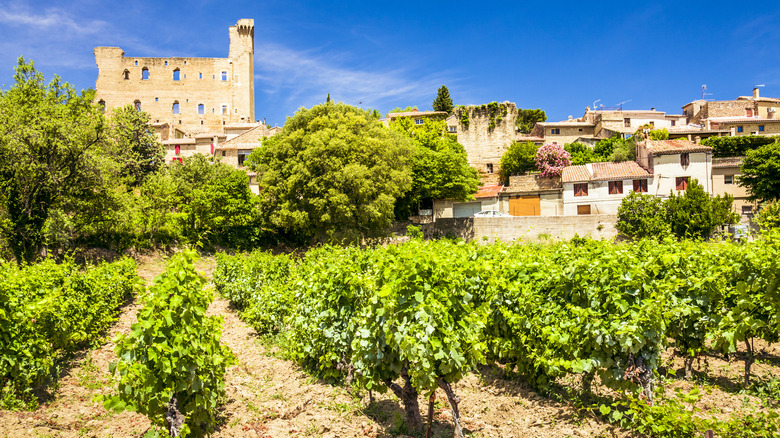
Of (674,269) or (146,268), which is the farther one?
(146,268)

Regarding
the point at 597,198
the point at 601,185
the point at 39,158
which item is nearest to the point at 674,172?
the point at 601,185

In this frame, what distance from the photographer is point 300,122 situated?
30.8m

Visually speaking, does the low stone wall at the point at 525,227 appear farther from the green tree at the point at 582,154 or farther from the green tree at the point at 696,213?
the green tree at the point at 582,154

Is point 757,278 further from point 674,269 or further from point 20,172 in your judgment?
point 20,172

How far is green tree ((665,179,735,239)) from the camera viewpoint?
96.6 ft

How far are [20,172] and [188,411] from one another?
17.7 m

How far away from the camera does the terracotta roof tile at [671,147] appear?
33.8m

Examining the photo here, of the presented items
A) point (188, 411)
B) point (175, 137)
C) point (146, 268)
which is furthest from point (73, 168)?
point (175, 137)

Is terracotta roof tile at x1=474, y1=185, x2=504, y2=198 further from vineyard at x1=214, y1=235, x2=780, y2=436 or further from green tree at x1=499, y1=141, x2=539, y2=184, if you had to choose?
vineyard at x1=214, y1=235, x2=780, y2=436

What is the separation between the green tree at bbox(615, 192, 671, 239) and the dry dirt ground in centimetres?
2145

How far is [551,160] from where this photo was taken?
1665 inches

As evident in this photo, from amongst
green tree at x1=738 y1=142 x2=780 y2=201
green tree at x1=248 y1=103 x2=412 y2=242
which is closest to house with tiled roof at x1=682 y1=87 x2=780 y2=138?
green tree at x1=738 y1=142 x2=780 y2=201

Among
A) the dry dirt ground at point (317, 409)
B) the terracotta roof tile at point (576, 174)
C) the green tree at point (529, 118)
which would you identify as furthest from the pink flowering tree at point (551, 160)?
the dry dirt ground at point (317, 409)

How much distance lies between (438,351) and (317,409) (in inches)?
119
